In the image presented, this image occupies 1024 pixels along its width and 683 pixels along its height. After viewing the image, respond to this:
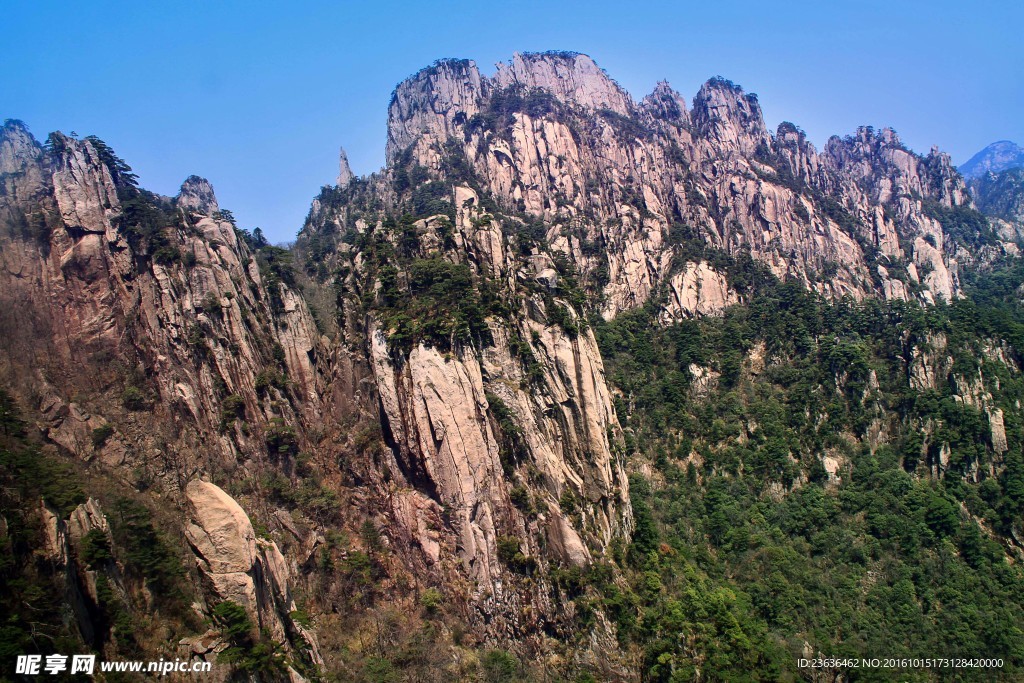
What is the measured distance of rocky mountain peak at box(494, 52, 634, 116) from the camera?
125m

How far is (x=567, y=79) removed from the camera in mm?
127125

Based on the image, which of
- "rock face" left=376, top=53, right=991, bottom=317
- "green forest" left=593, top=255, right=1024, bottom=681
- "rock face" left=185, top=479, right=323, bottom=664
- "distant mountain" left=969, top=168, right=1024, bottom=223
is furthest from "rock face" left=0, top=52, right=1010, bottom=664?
"distant mountain" left=969, top=168, right=1024, bottom=223

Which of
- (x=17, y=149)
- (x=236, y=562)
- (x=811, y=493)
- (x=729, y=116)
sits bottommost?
(x=811, y=493)

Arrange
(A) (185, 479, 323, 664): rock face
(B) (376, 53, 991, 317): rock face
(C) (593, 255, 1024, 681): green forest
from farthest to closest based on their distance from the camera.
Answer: (B) (376, 53, 991, 317): rock face < (C) (593, 255, 1024, 681): green forest < (A) (185, 479, 323, 664): rock face

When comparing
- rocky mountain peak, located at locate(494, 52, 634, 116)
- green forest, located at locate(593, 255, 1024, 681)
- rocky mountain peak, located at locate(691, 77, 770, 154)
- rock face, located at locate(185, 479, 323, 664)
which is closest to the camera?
rock face, located at locate(185, 479, 323, 664)

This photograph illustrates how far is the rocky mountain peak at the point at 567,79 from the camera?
125000mm

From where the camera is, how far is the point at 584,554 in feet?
129

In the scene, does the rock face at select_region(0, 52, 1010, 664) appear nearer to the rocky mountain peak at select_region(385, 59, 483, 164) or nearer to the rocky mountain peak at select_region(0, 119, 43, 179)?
the rocky mountain peak at select_region(0, 119, 43, 179)

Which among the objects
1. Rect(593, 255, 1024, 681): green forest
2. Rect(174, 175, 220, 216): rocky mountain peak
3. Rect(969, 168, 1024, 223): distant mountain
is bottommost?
Rect(593, 255, 1024, 681): green forest

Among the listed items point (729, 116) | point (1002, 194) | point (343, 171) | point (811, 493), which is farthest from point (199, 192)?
point (1002, 194)

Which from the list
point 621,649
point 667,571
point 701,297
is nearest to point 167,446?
point 621,649

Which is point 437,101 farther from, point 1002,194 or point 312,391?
point 1002,194

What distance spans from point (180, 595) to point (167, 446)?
1220cm

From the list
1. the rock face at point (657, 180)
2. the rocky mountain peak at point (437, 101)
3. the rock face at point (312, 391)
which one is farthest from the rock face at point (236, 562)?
the rocky mountain peak at point (437, 101)
